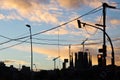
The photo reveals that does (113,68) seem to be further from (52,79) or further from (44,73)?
(44,73)

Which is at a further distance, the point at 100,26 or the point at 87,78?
the point at 87,78

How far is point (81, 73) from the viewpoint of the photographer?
17812 centimetres

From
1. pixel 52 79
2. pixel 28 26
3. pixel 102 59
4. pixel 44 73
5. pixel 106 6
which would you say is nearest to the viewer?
pixel 102 59

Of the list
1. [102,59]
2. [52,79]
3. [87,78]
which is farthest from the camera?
[87,78]

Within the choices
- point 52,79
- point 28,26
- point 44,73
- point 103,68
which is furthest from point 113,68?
point 44,73

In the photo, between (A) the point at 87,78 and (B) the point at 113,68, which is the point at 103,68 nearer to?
(B) the point at 113,68

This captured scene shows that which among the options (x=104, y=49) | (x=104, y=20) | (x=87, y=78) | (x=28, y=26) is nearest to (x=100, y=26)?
(x=104, y=20)

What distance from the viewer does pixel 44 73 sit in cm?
17250

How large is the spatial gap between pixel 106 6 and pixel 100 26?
304 centimetres

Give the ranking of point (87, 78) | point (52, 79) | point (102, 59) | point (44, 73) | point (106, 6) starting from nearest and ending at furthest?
point (102, 59) < point (106, 6) < point (52, 79) < point (87, 78) < point (44, 73)

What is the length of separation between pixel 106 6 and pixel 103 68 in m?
6.20

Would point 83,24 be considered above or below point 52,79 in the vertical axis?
above

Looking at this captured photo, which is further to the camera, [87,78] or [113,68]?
[87,78]

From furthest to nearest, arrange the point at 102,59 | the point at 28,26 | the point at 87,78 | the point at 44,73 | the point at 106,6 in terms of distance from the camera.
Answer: the point at 44,73, the point at 87,78, the point at 28,26, the point at 106,6, the point at 102,59
